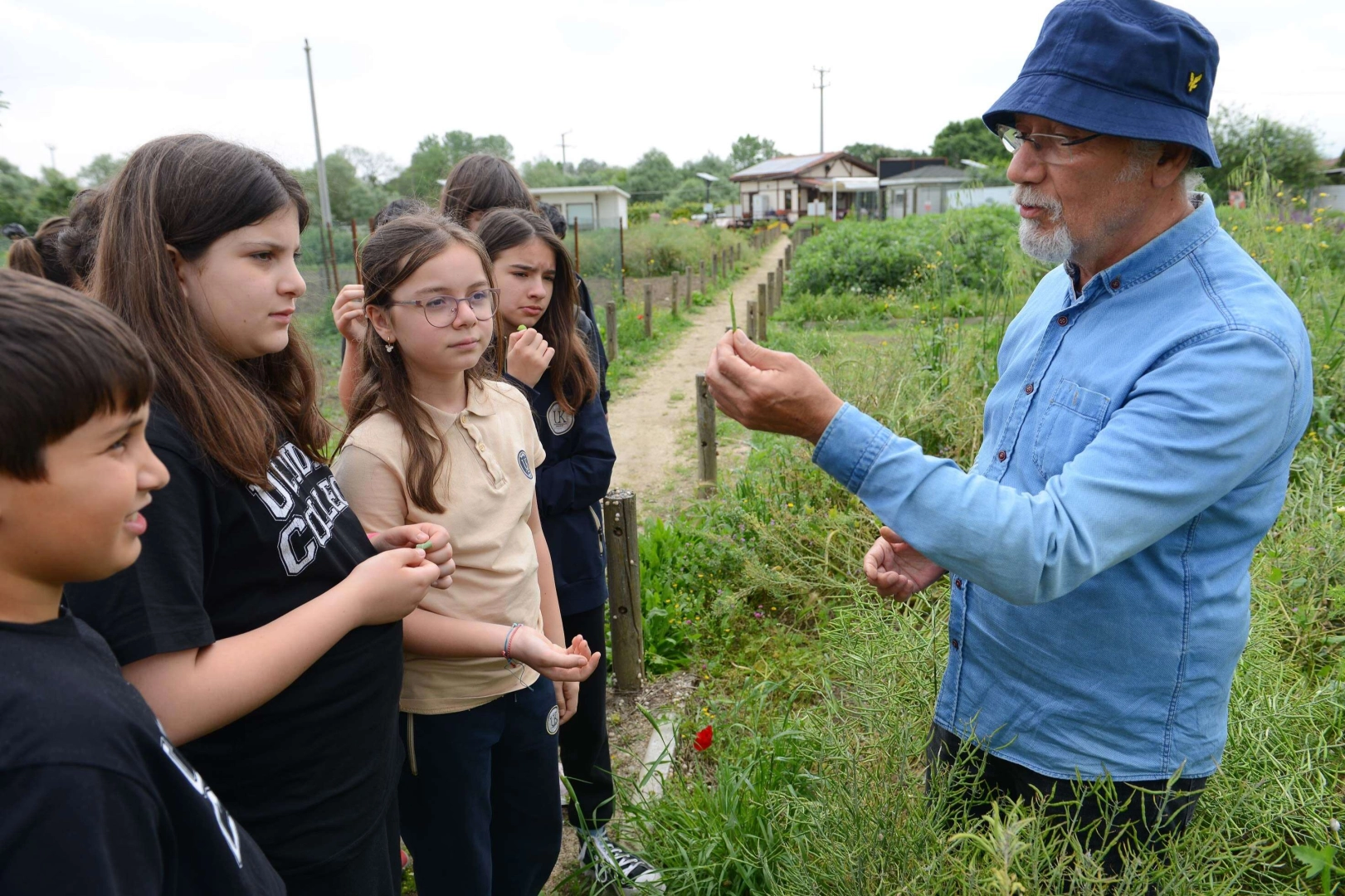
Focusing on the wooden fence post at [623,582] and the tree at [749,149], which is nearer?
the wooden fence post at [623,582]

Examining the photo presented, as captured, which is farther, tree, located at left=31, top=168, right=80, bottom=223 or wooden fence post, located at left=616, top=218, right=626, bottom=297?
wooden fence post, located at left=616, top=218, right=626, bottom=297

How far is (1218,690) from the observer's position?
162cm

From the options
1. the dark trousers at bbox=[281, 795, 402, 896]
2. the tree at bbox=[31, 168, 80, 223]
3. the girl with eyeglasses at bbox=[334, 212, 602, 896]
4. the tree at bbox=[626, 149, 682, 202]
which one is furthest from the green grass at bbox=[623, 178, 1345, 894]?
the tree at bbox=[626, 149, 682, 202]

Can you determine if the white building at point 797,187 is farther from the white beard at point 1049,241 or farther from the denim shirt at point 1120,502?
the denim shirt at point 1120,502

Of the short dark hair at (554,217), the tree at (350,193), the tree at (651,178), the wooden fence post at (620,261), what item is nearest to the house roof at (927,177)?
the tree at (651,178)

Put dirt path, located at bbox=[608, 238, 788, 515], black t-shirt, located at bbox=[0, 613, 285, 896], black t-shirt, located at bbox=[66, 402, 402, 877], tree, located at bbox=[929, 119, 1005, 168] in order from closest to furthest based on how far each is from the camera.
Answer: black t-shirt, located at bbox=[0, 613, 285, 896], black t-shirt, located at bbox=[66, 402, 402, 877], dirt path, located at bbox=[608, 238, 788, 515], tree, located at bbox=[929, 119, 1005, 168]

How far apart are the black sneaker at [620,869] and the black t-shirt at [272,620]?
3.42 ft

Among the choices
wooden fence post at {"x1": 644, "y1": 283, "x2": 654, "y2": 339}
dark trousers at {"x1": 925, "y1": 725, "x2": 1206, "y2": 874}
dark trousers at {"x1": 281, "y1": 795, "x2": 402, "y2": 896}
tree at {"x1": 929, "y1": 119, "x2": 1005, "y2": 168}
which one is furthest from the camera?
tree at {"x1": 929, "y1": 119, "x2": 1005, "y2": 168}

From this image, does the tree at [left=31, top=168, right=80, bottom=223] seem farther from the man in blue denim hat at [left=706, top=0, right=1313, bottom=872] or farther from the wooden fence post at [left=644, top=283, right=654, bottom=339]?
the man in blue denim hat at [left=706, top=0, right=1313, bottom=872]

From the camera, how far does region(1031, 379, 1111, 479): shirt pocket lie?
158 centimetres

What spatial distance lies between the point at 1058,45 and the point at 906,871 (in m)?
1.50

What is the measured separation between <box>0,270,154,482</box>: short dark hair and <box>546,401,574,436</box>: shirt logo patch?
5.71ft

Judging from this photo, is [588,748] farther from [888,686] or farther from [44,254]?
[44,254]

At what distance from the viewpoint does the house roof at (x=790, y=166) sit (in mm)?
53844
